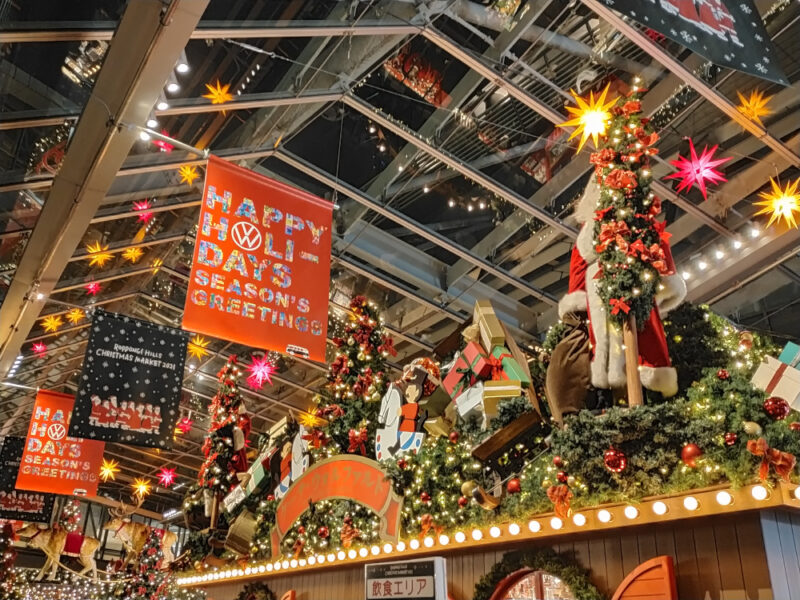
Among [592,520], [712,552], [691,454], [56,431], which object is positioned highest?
[56,431]

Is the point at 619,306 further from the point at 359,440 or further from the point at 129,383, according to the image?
the point at 129,383

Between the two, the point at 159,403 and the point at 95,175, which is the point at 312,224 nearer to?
Answer: the point at 95,175

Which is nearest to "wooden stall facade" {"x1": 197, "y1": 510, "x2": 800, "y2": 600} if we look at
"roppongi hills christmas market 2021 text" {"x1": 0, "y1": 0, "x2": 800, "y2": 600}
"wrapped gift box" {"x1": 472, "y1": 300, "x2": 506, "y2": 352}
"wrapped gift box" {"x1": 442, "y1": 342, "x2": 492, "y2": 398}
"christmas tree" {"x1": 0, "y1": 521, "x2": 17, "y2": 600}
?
"roppongi hills christmas market 2021 text" {"x1": 0, "y1": 0, "x2": 800, "y2": 600}

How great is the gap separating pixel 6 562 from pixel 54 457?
3.66m

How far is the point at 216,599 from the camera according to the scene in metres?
8.52

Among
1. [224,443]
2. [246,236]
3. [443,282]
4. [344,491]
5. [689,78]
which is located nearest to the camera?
[344,491]

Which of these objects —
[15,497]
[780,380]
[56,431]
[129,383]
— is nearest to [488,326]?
[780,380]

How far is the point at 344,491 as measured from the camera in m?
5.89

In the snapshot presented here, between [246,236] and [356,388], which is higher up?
[246,236]

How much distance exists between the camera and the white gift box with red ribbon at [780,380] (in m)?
3.73

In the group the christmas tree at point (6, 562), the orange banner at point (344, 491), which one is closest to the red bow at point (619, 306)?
the orange banner at point (344, 491)

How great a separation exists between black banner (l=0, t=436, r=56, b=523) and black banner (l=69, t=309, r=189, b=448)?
6.43 meters

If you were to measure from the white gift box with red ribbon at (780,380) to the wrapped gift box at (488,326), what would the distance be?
1.71 meters

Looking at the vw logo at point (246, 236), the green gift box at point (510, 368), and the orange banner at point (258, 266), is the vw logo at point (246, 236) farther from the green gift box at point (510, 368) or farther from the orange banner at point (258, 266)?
the green gift box at point (510, 368)
